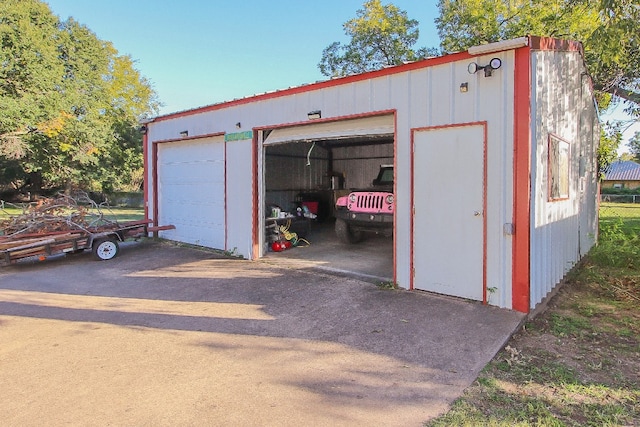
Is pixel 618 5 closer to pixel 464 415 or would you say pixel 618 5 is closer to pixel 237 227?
pixel 464 415

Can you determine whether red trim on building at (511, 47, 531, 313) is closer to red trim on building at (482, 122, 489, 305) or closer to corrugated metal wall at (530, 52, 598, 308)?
corrugated metal wall at (530, 52, 598, 308)

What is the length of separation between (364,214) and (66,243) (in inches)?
230

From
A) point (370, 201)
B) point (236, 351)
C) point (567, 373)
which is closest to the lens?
point (567, 373)

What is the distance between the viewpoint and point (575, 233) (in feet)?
24.8

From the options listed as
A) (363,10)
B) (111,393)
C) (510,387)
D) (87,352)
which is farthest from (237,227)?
(363,10)

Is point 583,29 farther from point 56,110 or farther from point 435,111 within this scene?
point 56,110

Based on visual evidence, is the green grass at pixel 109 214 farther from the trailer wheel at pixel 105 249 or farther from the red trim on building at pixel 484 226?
the red trim on building at pixel 484 226

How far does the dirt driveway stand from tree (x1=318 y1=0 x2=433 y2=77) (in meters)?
20.5

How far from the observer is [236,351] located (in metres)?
3.89

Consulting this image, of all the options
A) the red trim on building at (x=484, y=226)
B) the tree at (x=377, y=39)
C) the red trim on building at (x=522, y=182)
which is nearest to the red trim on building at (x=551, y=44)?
the red trim on building at (x=522, y=182)

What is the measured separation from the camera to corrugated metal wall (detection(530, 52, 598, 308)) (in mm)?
5004

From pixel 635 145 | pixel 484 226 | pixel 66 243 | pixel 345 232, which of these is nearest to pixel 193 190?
pixel 66 243

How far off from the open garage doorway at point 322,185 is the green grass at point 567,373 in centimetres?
247

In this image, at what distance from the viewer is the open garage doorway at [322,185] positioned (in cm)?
696
